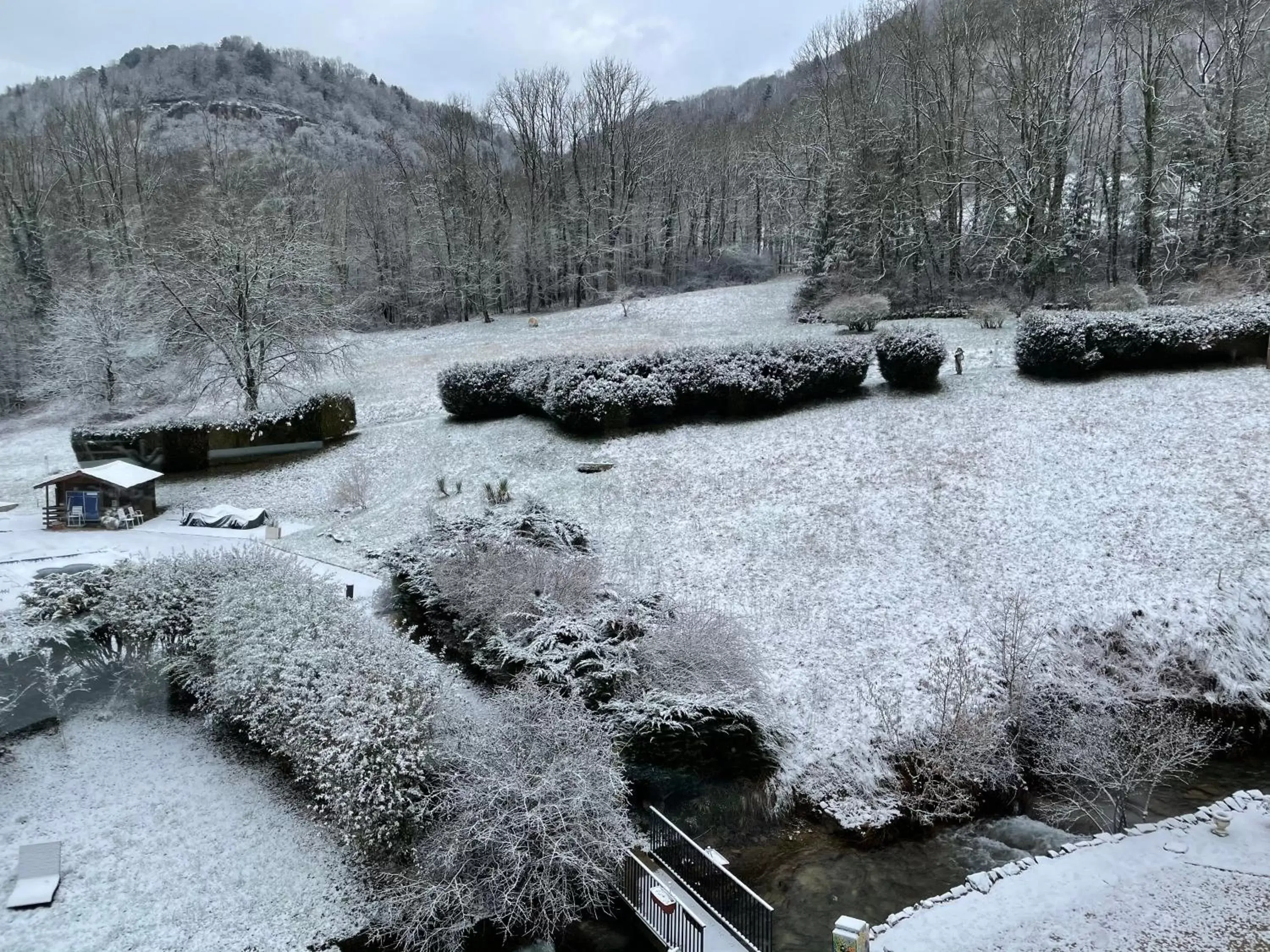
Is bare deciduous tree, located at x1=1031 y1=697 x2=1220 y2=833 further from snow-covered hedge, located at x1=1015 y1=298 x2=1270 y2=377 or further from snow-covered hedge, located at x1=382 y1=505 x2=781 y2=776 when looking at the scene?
snow-covered hedge, located at x1=1015 y1=298 x2=1270 y2=377

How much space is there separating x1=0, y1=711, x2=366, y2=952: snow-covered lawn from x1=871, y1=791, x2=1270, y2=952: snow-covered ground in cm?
580

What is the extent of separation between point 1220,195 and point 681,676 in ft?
93.2

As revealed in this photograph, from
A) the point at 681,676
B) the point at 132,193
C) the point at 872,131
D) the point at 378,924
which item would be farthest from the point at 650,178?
the point at 378,924

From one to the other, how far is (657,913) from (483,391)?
15478 millimetres

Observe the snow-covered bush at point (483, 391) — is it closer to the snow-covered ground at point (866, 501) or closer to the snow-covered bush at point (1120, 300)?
the snow-covered ground at point (866, 501)

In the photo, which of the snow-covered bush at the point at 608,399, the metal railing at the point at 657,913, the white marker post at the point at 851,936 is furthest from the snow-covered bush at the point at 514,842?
the snow-covered bush at the point at 608,399

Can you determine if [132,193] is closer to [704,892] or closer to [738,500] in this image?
[738,500]

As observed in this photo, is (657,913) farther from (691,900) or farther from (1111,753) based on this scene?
(1111,753)

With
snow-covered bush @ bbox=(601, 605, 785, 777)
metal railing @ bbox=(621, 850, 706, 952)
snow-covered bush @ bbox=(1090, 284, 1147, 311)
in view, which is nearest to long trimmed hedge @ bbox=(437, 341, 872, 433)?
snow-covered bush @ bbox=(601, 605, 785, 777)

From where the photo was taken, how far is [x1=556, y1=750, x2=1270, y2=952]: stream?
759 cm

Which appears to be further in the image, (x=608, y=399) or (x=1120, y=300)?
(x=1120, y=300)

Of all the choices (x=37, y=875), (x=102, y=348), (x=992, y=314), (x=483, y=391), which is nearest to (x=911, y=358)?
(x=992, y=314)

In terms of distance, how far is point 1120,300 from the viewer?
902 inches

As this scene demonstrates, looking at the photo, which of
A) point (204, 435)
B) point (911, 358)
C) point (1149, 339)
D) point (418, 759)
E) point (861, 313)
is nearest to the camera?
point (418, 759)
